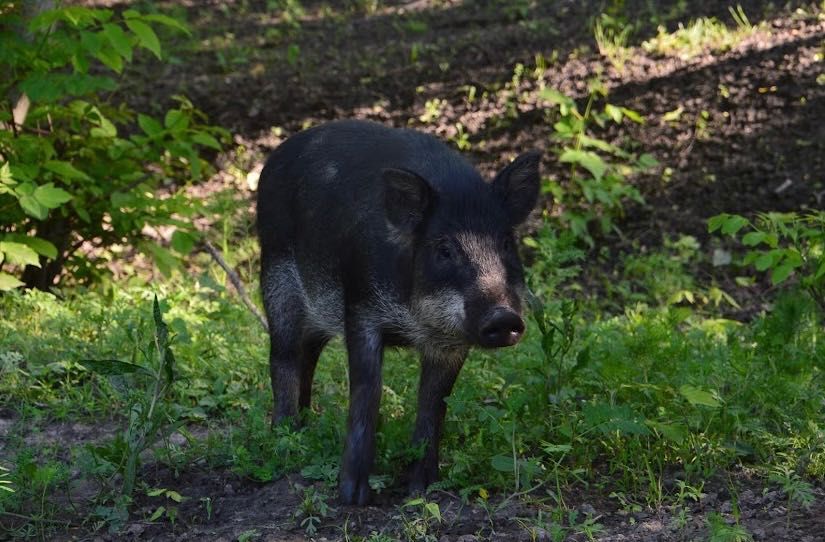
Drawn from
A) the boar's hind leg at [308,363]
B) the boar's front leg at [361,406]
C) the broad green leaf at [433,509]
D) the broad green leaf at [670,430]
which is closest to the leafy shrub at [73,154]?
the boar's hind leg at [308,363]

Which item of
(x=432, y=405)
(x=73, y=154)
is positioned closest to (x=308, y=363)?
(x=432, y=405)

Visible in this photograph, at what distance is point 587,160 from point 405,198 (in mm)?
4089

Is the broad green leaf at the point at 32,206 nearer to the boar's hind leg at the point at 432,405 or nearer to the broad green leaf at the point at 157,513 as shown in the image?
the broad green leaf at the point at 157,513

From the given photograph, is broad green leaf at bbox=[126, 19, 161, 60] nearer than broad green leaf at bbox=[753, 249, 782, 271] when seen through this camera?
No

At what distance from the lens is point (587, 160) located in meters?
7.99

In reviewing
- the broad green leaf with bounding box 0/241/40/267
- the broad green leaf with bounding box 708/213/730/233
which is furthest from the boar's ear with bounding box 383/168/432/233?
the broad green leaf with bounding box 0/241/40/267

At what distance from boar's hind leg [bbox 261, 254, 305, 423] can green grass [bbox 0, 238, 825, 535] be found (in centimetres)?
15

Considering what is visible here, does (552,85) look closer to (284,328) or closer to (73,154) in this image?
(73,154)

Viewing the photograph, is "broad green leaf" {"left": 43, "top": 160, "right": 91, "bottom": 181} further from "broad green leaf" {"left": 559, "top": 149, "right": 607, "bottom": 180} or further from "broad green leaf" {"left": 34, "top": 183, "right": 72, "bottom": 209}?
"broad green leaf" {"left": 559, "top": 149, "right": 607, "bottom": 180}

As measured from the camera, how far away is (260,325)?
6.48 m

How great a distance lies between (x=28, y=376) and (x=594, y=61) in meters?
5.68

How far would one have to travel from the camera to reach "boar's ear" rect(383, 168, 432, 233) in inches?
161

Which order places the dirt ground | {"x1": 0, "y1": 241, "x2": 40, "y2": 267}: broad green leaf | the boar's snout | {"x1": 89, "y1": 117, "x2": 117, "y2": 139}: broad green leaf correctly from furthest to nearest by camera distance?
the dirt ground → {"x1": 89, "y1": 117, "x2": 117, "y2": 139}: broad green leaf → {"x1": 0, "y1": 241, "x2": 40, "y2": 267}: broad green leaf → the boar's snout

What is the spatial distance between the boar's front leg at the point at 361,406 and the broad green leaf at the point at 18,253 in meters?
2.40
